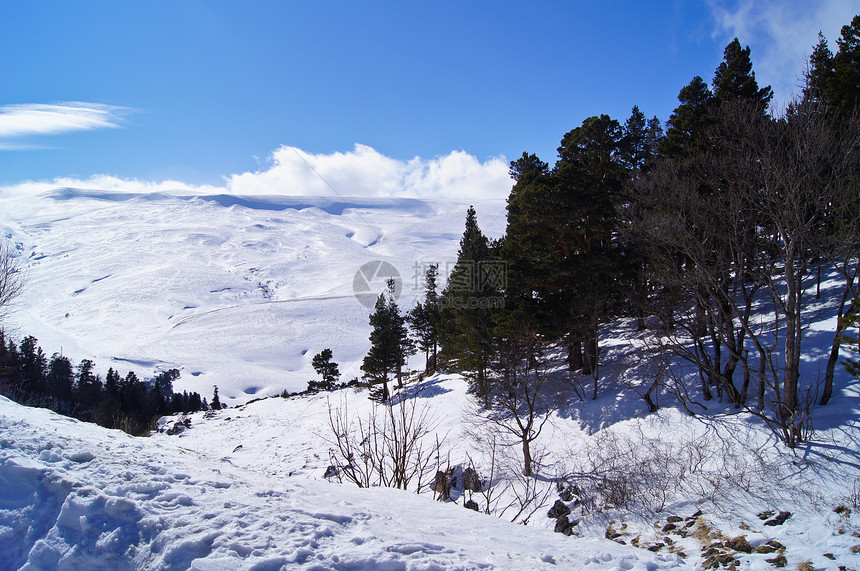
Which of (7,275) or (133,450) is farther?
(7,275)

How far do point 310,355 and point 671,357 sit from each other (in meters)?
85.0

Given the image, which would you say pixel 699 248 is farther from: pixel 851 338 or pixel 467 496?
pixel 467 496

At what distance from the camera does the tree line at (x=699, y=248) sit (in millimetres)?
9508

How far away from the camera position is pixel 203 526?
12.5 feet

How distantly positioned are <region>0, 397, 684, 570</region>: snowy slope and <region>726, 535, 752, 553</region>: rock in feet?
8.99

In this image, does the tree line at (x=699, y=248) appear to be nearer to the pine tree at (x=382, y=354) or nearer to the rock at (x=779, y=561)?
the rock at (x=779, y=561)

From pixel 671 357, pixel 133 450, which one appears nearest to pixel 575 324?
pixel 671 357

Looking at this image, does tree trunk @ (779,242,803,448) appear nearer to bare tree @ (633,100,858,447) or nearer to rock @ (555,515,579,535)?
bare tree @ (633,100,858,447)

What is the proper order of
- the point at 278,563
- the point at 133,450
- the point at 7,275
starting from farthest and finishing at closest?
the point at 7,275
the point at 133,450
the point at 278,563

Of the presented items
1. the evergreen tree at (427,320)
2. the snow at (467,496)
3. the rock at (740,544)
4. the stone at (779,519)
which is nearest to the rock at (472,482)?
the snow at (467,496)

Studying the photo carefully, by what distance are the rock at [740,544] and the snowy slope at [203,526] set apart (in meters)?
2.74

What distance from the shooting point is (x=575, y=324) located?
A: 18125mm

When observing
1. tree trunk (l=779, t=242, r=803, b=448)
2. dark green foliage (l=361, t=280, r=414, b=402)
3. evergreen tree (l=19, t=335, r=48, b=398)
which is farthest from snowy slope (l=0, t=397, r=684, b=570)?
evergreen tree (l=19, t=335, r=48, b=398)

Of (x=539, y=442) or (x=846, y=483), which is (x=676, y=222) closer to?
(x=846, y=483)
